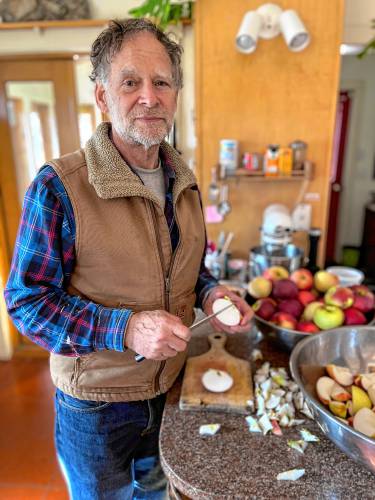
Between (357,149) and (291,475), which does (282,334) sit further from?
(357,149)

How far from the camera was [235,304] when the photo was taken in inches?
37.5

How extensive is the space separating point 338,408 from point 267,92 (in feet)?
5.24

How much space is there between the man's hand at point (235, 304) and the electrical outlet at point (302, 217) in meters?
1.19

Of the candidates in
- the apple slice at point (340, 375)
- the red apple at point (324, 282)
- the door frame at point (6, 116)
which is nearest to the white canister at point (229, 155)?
the red apple at point (324, 282)

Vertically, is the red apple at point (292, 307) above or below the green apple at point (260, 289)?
below

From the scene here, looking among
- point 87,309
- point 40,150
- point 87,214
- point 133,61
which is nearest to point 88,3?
point 40,150

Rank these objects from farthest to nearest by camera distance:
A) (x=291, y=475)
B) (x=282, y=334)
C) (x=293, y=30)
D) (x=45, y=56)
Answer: (x=45, y=56), (x=293, y=30), (x=282, y=334), (x=291, y=475)

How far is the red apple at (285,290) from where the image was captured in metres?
1.22

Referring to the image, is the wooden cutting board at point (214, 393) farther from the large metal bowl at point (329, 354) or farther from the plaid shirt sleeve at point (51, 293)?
the plaid shirt sleeve at point (51, 293)

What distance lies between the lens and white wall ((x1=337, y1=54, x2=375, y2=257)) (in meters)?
3.85

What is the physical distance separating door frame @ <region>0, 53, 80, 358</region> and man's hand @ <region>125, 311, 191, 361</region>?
5.95ft

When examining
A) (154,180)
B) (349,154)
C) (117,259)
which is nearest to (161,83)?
(154,180)

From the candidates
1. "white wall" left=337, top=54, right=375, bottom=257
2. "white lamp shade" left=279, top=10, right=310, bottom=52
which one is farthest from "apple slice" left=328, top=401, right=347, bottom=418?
"white wall" left=337, top=54, right=375, bottom=257

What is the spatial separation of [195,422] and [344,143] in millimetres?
3976
